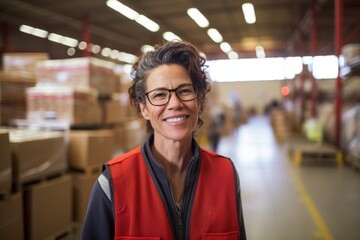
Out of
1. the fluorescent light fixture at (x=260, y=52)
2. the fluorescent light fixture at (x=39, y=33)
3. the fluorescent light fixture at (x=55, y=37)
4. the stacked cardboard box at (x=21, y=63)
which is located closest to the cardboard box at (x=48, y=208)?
the stacked cardboard box at (x=21, y=63)

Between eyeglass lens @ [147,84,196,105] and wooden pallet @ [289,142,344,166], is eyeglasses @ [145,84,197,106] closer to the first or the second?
eyeglass lens @ [147,84,196,105]

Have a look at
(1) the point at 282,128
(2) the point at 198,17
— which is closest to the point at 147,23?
(2) the point at 198,17

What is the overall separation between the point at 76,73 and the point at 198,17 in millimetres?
9288

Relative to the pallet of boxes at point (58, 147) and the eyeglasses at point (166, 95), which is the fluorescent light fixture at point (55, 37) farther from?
the eyeglasses at point (166, 95)

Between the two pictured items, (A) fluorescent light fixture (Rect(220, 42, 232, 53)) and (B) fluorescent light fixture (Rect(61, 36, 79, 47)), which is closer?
(B) fluorescent light fixture (Rect(61, 36, 79, 47))

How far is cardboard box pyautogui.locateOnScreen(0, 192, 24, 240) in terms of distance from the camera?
9.25ft

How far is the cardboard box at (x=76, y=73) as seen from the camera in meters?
5.31

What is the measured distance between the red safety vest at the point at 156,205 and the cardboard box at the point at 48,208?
234cm

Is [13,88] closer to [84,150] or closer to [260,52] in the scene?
[84,150]

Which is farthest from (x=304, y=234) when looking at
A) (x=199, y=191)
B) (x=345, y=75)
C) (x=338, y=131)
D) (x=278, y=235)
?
(x=345, y=75)

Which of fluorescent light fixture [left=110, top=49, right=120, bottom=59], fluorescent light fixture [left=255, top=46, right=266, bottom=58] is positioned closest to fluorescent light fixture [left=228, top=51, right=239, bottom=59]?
fluorescent light fixture [left=255, top=46, right=266, bottom=58]

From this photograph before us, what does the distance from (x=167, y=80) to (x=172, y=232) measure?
2.66 ft

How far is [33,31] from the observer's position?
15695mm

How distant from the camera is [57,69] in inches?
218
